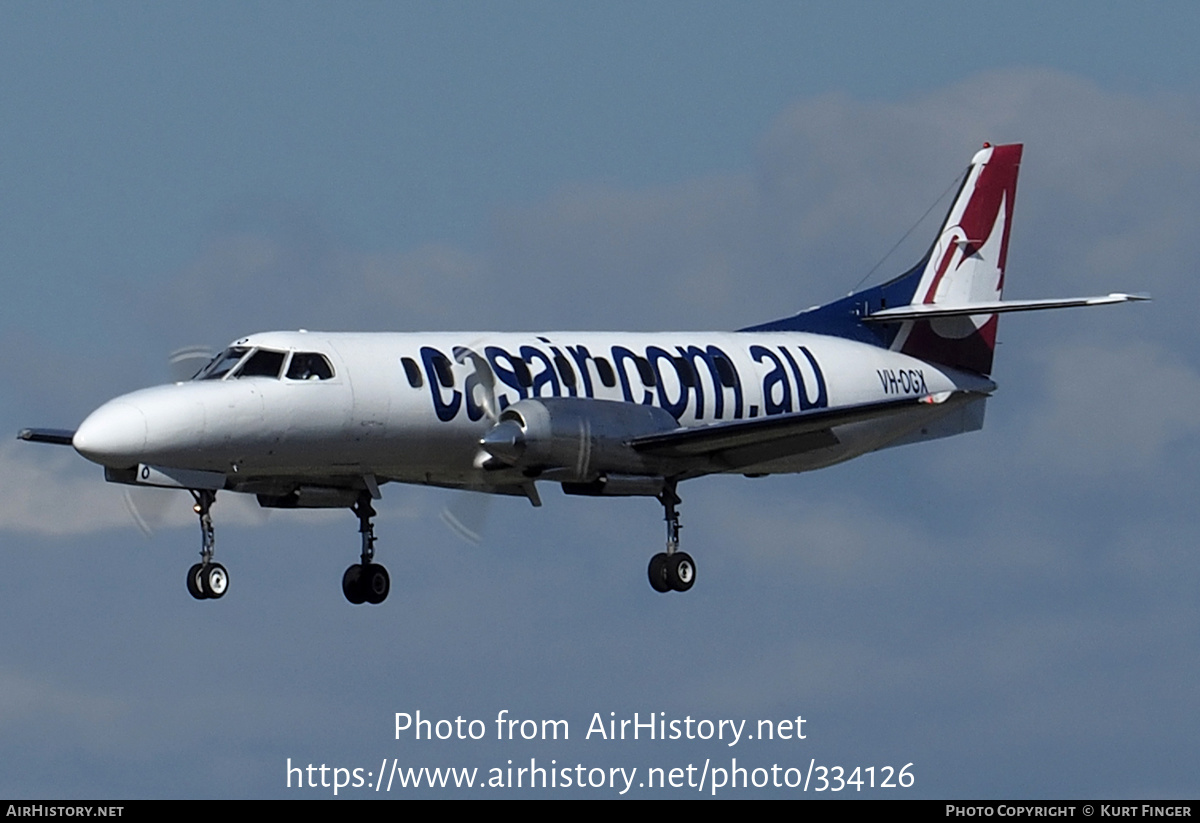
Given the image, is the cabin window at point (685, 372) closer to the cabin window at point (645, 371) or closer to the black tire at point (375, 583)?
the cabin window at point (645, 371)

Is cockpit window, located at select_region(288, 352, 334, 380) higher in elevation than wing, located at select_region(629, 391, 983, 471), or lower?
lower

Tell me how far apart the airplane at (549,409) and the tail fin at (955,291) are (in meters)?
0.04

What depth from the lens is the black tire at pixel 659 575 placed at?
33.0 meters

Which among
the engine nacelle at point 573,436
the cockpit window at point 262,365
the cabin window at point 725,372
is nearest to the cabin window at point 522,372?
the engine nacelle at point 573,436

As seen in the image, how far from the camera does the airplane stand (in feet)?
97.3

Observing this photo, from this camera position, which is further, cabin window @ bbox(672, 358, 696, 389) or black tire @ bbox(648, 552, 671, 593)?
cabin window @ bbox(672, 358, 696, 389)

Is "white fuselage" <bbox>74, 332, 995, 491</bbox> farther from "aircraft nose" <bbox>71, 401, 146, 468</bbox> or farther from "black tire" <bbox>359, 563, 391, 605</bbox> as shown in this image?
"black tire" <bbox>359, 563, 391, 605</bbox>

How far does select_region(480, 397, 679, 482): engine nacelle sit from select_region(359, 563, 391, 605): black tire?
303cm

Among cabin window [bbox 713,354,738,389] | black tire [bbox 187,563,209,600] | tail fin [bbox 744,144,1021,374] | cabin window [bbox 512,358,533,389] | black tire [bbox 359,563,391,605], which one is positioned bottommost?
black tire [bbox 187,563,209,600]

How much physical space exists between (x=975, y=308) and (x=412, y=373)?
971 centimetres

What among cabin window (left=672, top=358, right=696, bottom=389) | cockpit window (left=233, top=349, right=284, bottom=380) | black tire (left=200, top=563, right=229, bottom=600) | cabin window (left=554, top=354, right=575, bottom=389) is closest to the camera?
black tire (left=200, top=563, right=229, bottom=600)

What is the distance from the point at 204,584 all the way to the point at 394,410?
3274 millimetres

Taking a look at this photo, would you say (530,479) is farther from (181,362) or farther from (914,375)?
(914,375)

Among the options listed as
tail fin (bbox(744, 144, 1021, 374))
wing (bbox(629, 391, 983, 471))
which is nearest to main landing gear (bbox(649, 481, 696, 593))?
wing (bbox(629, 391, 983, 471))
